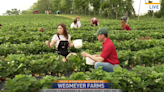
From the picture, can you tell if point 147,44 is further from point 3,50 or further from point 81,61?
point 3,50

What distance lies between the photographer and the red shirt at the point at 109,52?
11.0 feet

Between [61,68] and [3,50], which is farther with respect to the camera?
[3,50]

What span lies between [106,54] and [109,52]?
9cm

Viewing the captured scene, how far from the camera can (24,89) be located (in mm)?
2686

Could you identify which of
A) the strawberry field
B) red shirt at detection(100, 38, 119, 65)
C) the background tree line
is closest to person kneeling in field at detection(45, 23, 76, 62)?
the strawberry field

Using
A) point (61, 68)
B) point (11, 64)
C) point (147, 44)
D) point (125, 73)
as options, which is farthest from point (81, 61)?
point (147, 44)

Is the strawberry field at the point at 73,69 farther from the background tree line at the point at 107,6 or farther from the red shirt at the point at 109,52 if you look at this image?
the background tree line at the point at 107,6

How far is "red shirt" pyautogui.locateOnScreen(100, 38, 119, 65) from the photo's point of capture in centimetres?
336

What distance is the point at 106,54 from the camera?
3383 millimetres

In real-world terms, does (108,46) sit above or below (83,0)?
below

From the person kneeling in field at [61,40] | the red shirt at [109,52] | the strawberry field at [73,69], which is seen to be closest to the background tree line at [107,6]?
the strawberry field at [73,69]

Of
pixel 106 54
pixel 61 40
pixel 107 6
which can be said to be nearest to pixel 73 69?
pixel 61 40

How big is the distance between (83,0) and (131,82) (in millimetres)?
56507

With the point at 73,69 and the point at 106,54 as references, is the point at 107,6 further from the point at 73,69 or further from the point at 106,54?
the point at 106,54
